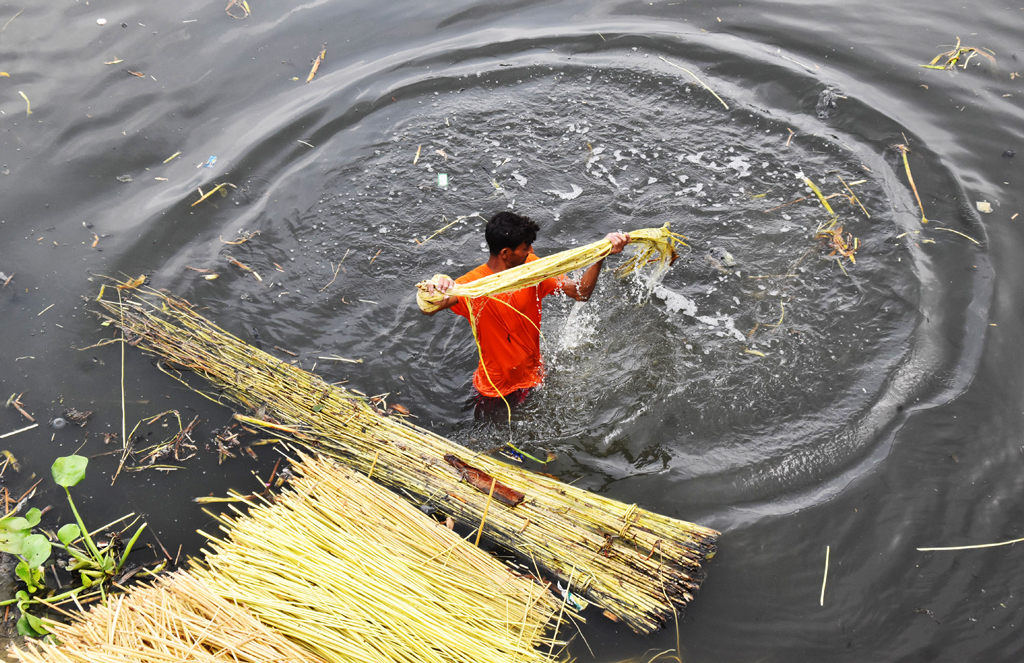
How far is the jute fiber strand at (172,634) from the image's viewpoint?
257 centimetres

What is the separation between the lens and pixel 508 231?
3.16 metres

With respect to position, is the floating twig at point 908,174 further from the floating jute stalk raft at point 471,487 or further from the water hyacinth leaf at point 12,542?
the water hyacinth leaf at point 12,542

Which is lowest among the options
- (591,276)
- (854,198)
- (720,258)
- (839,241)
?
(720,258)

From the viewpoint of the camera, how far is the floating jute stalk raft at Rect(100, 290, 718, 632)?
3082 mm

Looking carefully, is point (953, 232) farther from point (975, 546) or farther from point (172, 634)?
point (172, 634)

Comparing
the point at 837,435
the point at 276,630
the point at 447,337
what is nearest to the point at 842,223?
the point at 837,435

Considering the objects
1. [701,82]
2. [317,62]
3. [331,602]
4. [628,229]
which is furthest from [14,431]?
[701,82]

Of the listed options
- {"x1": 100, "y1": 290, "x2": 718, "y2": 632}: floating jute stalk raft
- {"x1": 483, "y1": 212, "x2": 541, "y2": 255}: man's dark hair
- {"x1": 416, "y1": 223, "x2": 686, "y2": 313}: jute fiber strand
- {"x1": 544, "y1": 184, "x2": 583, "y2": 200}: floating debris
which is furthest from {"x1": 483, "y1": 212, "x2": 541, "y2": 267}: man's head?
{"x1": 544, "y1": 184, "x2": 583, "y2": 200}: floating debris

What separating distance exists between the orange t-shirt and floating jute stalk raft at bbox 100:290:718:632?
23.2 inches

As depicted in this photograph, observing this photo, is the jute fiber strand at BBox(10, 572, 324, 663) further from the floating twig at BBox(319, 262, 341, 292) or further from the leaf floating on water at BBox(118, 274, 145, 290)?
the leaf floating on water at BBox(118, 274, 145, 290)

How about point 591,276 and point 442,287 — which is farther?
point 591,276

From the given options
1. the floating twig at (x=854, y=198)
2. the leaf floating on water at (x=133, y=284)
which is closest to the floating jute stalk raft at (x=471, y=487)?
the leaf floating on water at (x=133, y=284)

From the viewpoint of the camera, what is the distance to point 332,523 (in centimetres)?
309

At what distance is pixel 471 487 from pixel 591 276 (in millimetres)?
1420
